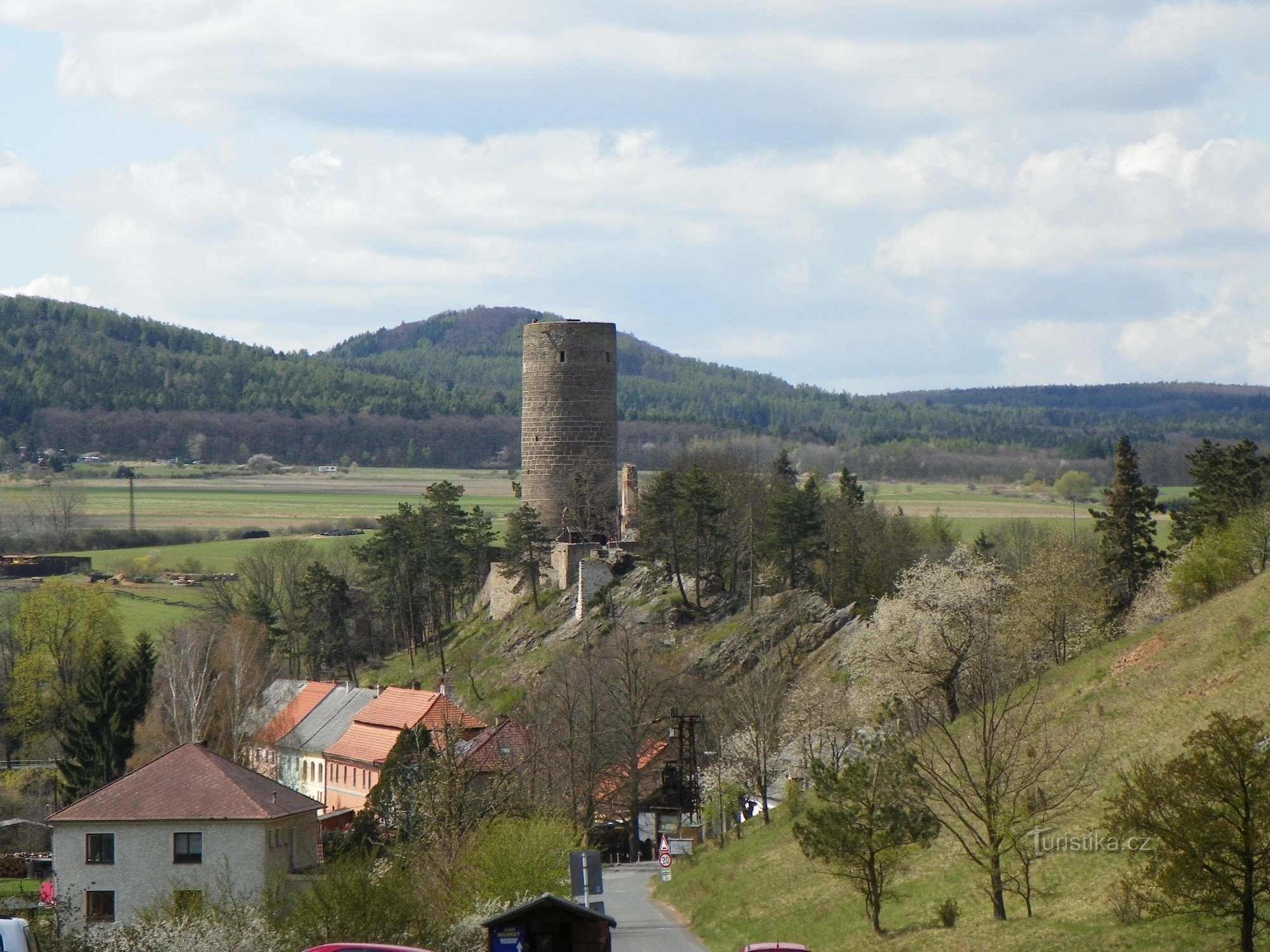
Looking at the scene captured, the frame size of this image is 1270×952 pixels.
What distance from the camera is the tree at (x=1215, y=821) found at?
67.7 ft

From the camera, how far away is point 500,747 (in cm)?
4972

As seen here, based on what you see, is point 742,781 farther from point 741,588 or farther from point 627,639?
point 741,588

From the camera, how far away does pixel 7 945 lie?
17312mm

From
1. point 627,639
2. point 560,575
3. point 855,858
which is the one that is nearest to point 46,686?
point 560,575

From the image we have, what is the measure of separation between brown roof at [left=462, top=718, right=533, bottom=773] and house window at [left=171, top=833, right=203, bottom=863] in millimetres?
7245

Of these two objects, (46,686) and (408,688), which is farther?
(46,686)

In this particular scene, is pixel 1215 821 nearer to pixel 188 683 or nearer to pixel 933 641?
pixel 933 641

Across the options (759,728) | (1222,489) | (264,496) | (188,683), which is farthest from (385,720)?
(264,496)

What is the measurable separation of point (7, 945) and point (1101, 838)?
17.8 meters

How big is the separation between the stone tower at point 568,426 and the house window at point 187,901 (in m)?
36.0

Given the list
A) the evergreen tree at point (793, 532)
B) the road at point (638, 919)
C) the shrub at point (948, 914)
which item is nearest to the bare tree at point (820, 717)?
the road at point (638, 919)

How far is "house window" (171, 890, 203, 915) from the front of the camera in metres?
29.4

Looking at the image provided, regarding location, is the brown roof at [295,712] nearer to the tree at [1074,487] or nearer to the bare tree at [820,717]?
the bare tree at [820,717]

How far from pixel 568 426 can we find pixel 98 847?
105ft
